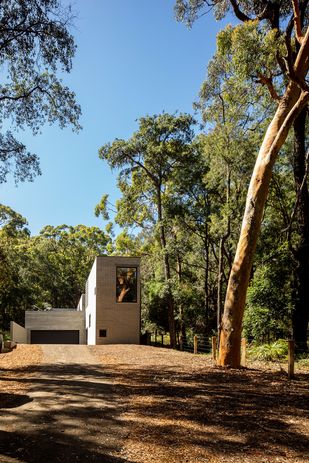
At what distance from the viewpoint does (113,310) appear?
73.5ft

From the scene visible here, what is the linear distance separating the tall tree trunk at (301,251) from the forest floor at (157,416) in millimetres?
4140

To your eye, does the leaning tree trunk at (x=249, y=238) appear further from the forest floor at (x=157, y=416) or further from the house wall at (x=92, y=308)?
the house wall at (x=92, y=308)

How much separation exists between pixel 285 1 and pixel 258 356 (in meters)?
10.7

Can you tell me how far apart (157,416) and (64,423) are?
4.31ft

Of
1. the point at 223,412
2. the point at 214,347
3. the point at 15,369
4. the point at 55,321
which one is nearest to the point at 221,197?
the point at 214,347

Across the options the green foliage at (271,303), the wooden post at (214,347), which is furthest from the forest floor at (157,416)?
the green foliage at (271,303)

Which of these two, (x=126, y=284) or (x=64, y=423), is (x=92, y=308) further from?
(x=64, y=423)

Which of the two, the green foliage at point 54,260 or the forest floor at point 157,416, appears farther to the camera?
the green foliage at point 54,260

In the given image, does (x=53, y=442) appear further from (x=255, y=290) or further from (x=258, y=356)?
(x=255, y=290)

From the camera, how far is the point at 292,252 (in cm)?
1506

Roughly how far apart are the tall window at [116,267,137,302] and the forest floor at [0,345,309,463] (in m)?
12.1

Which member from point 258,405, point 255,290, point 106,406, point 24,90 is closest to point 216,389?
point 258,405

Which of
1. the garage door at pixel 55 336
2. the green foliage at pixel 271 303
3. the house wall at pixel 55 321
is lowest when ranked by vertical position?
the garage door at pixel 55 336

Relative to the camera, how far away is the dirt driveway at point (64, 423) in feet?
14.2
